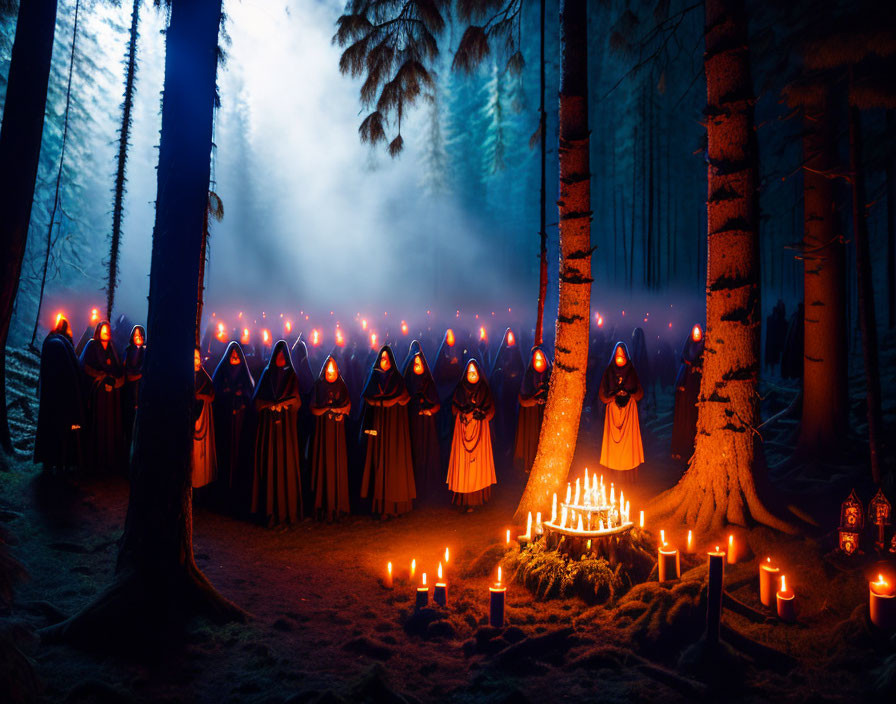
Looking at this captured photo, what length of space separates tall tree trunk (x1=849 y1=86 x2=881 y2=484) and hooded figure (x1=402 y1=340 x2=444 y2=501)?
5310 millimetres

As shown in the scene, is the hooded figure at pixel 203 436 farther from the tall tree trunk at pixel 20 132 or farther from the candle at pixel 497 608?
the candle at pixel 497 608

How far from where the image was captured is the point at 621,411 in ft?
29.1

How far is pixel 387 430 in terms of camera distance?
816 centimetres

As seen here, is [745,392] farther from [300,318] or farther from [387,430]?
[300,318]

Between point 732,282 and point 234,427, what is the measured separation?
22.3ft

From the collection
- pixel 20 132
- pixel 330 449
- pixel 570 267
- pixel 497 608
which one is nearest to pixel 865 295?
pixel 570 267

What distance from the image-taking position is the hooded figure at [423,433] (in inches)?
339

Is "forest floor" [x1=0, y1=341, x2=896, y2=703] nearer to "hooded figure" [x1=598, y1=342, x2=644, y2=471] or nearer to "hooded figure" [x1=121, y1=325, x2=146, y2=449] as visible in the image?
"hooded figure" [x1=121, y1=325, x2=146, y2=449]

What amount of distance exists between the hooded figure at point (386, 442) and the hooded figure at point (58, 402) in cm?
404

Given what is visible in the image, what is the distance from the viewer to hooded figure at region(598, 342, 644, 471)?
8.70 metres

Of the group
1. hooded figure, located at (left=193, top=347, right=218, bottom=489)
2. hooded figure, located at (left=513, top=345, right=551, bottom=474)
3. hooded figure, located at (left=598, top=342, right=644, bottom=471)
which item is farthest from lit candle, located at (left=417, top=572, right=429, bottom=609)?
hooded figure, located at (left=598, top=342, right=644, bottom=471)

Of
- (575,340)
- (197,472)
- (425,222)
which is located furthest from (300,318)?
(575,340)

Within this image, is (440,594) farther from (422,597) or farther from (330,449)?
(330,449)

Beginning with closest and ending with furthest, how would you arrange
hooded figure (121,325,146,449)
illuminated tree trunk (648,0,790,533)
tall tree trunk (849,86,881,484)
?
illuminated tree trunk (648,0,790,533)
tall tree trunk (849,86,881,484)
hooded figure (121,325,146,449)
